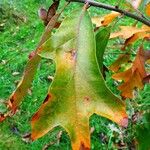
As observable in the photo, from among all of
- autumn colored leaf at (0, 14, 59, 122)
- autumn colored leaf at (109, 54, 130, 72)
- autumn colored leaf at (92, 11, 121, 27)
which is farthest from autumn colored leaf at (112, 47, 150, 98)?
autumn colored leaf at (0, 14, 59, 122)

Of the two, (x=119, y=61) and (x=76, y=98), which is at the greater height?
(x=76, y=98)

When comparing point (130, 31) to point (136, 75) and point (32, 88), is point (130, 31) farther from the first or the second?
point (32, 88)

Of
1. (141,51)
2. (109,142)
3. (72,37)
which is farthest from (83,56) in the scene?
(109,142)

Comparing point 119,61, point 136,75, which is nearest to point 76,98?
point 136,75

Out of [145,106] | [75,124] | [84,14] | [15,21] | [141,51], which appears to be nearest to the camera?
[75,124]

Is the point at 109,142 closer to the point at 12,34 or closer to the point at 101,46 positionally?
the point at 101,46

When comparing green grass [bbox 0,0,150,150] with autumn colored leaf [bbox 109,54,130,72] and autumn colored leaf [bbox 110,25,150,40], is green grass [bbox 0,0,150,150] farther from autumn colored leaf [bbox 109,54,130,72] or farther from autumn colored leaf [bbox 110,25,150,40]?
autumn colored leaf [bbox 110,25,150,40]
